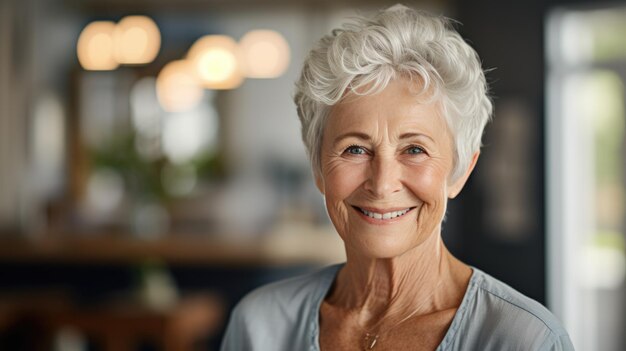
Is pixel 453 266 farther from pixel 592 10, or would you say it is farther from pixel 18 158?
pixel 18 158

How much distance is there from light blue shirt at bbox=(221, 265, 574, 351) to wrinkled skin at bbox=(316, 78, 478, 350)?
0.04m

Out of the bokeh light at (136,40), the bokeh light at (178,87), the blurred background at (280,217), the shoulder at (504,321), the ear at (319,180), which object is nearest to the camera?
the shoulder at (504,321)

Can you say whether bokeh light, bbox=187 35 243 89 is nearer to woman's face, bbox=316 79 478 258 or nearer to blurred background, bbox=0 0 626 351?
blurred background, bbox=0 0 626 351

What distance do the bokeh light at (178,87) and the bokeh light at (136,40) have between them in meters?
1.03

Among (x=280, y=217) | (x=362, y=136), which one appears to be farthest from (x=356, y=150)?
(x=280, y=217)

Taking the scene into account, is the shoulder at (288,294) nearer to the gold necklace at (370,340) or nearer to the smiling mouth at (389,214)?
the gold necklace at (370,340)

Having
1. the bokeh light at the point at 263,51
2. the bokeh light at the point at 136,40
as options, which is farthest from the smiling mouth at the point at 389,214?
the bokeh light at the point at 263,51

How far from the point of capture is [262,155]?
9.44 m

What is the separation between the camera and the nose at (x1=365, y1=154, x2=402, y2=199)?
1145 mm

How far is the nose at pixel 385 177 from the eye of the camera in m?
1.14

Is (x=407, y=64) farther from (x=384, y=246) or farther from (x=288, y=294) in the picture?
(x=288, y=294)

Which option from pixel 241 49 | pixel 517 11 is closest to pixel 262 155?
pixel 241 49

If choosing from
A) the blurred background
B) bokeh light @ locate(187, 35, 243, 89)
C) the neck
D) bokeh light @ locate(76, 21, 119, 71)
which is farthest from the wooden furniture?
the neck

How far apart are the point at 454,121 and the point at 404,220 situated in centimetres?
16
